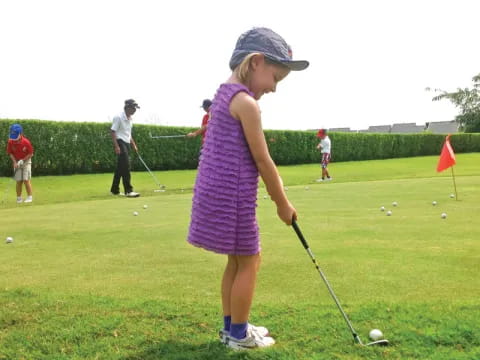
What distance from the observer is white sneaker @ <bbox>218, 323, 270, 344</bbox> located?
2894 mm

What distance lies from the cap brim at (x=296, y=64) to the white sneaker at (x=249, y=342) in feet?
4.98

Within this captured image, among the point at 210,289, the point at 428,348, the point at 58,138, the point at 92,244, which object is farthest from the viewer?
the point at 58,138

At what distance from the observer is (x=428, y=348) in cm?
273

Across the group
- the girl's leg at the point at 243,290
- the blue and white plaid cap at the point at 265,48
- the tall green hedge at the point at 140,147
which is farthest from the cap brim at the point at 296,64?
the tall green hedge at the point at 140,147

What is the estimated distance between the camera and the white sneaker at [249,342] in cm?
279

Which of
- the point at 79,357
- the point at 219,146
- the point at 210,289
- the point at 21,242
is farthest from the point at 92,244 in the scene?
the point at 219,146

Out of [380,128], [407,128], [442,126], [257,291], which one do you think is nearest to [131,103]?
[257,291]

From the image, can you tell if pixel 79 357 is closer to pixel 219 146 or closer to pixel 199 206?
pixel 199 206

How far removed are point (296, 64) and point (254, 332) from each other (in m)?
1.55

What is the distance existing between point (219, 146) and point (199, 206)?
35cm

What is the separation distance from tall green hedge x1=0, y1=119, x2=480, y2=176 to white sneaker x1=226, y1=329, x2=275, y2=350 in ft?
31.6

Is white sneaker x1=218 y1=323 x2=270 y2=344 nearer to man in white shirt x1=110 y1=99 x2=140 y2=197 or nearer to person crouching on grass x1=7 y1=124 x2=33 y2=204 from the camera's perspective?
man in white shirt x1=110 y1=99 x2=140 y2=197

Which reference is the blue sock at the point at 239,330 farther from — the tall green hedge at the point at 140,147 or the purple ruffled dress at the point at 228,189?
the tall green hedge at the point at 140,147

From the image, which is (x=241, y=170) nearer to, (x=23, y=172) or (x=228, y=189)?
(x=228, y=189)
